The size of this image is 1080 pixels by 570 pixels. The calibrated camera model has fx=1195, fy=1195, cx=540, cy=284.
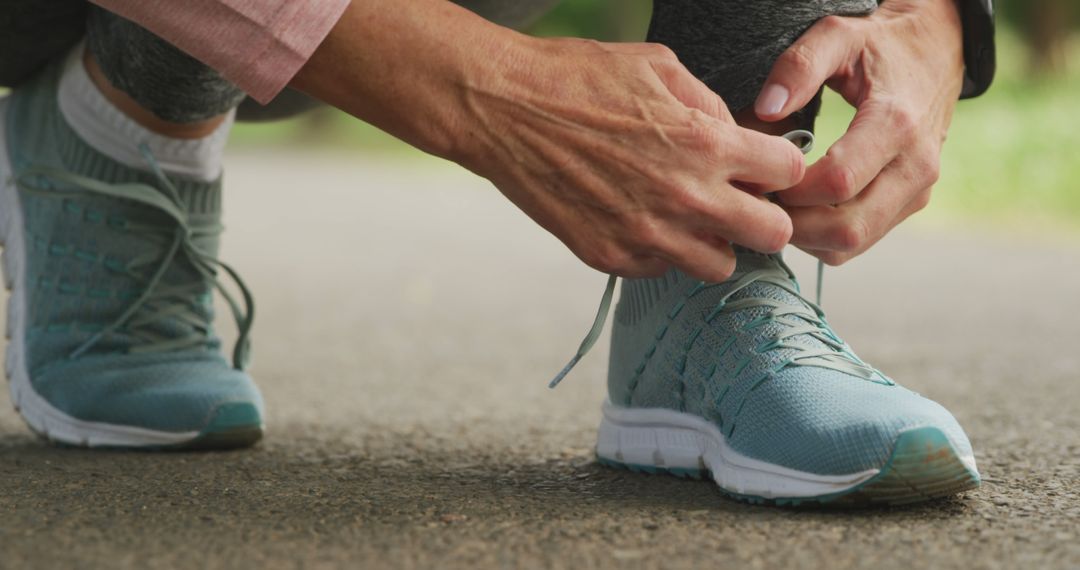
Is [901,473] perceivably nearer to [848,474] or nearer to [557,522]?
[848,474]

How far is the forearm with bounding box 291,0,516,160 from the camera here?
0.99m

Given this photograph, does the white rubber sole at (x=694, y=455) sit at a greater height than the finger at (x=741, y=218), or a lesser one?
lesser

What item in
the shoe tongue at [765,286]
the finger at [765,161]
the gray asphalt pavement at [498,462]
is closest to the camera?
the gray asphalt pavement at [498,462]

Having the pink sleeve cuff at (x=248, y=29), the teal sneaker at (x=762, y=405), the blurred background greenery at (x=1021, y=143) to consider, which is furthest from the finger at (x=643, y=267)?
the blurred background greenery at (x=1021, y=143)

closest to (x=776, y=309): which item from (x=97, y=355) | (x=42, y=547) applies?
(x=42, y=547)

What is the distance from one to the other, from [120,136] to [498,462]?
0.60 m

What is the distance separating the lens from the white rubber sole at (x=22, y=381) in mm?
1391

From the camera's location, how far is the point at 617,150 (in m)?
1.03

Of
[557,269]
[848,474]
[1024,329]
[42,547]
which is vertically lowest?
[557,269]

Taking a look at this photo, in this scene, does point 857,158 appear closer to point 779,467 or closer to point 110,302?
point 779,467

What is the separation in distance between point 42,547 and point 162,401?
1.50 feet

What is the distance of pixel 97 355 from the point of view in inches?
57.1

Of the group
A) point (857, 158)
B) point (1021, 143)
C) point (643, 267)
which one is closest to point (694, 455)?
point (643, 267)

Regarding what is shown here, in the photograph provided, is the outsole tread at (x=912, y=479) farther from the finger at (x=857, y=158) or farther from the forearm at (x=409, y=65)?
the forearm at (x=409, y=65)
